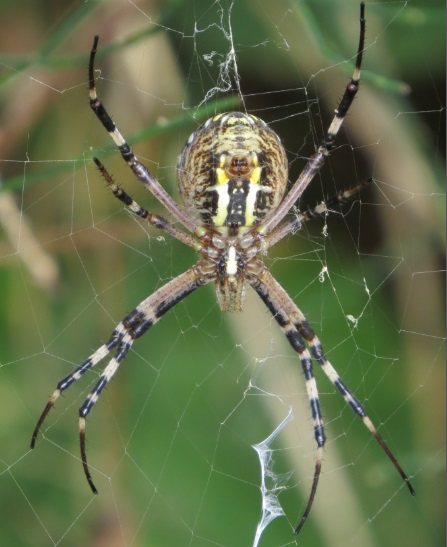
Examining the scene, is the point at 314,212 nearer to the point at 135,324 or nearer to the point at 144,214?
the point at 144,214

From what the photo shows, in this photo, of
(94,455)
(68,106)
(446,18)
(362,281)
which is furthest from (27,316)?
(446,18)

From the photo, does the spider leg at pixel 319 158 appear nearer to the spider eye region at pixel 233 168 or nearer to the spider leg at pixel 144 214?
the spider eye region at pixel 233 168

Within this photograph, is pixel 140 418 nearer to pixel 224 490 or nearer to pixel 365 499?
pixel 224 490

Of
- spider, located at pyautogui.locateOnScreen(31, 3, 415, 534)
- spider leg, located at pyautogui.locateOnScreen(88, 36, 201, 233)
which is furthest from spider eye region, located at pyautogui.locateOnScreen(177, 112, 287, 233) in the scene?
spider leg, located at pyautogui.locateOnScreen(88, 36, 201, 233)

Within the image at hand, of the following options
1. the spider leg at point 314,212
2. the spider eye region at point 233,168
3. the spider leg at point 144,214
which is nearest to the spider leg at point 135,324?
the spider leg at point 144,214

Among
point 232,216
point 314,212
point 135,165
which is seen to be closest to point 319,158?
point 314,212

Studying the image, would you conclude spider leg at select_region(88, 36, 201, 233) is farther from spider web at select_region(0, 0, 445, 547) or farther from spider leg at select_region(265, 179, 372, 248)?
spider web at select_region(0, 0, 445, 547)
